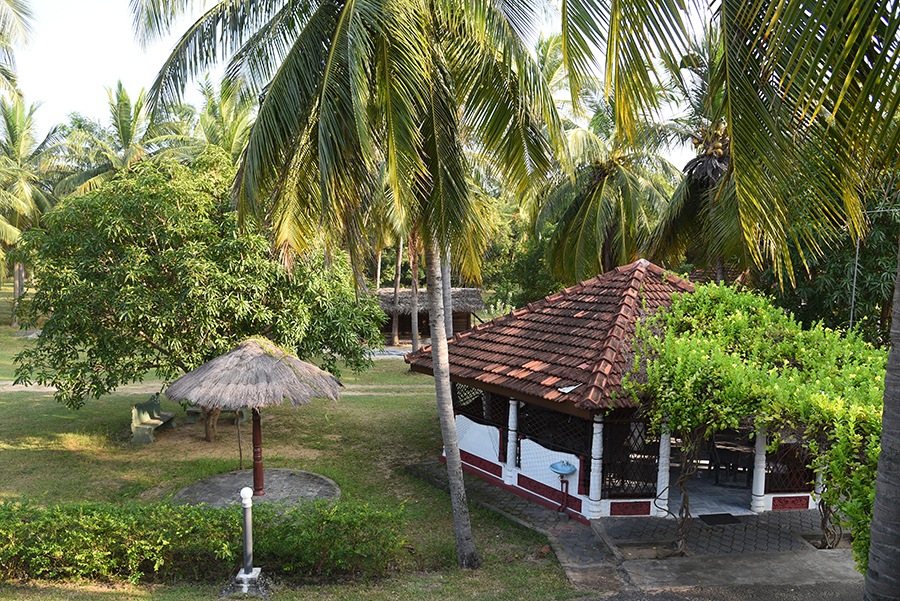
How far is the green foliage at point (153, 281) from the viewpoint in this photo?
11.3m

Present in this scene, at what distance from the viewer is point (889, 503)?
378cm

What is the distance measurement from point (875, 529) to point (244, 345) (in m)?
9.05

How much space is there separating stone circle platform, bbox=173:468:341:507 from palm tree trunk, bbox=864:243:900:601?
7925 mm

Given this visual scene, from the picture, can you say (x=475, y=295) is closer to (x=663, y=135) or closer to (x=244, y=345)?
(x=663, y=135)

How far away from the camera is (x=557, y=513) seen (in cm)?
969

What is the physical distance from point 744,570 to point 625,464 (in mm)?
2252

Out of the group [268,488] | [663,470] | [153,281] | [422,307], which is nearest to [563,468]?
[663,470]

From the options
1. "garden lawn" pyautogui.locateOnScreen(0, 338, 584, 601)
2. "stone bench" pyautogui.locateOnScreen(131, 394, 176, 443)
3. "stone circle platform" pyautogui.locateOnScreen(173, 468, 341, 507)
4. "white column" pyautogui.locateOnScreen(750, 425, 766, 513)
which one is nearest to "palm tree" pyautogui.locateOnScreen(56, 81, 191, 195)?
"garden lawn" pyautogui.locateOnScreen(0, 338, 584, 601)

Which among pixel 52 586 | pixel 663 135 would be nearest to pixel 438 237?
pixel 52 586

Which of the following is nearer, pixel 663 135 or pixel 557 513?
pixel 557 513

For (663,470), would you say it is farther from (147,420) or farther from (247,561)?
(147,420)

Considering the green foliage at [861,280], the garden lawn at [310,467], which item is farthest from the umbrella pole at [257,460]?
the green foliage at [861,280]

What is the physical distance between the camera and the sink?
952 cm

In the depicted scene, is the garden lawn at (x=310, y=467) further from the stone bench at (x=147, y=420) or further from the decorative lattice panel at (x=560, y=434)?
the decorative lattice panel at (x=560, y=434)
